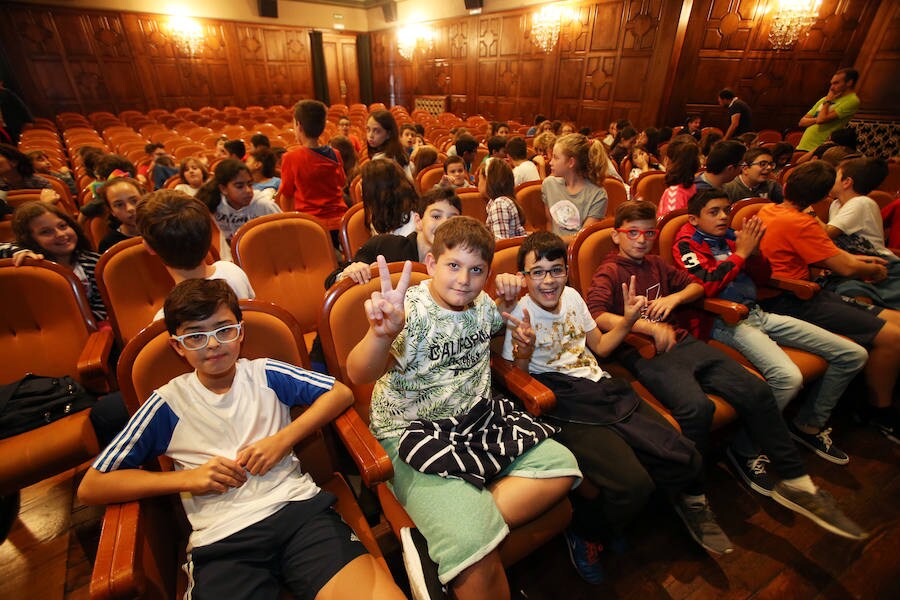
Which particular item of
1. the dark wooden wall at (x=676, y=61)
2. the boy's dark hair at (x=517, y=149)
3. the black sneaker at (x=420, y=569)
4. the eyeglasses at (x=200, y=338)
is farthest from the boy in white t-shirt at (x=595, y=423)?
the dark wooden wall at (x=676, y=61)

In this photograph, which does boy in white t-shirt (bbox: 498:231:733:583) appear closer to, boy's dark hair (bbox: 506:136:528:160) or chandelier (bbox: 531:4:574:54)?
boy's dark hair (bbox: 506:136:528:160)

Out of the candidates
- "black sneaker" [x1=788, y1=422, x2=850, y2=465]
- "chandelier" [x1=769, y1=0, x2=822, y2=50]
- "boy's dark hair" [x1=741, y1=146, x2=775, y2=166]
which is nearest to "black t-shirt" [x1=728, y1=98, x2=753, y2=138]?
"chandelier" [x1=769, y1=0, x2=822, y2=50]

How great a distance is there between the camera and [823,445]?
212cm

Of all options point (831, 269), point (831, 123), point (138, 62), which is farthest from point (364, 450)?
point (138, 62)

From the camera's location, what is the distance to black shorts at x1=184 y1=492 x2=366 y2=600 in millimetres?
1030

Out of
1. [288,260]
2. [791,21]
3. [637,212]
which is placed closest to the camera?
[637,212]

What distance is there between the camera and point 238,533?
1.12m

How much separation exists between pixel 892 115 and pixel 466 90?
9.93 m

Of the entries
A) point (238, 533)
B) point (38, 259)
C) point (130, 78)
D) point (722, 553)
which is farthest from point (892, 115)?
point (130, 78)

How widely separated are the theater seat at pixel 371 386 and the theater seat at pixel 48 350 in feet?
3.29

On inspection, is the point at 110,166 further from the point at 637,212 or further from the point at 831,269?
the point at 831,269

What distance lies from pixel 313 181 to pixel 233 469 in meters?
2.59

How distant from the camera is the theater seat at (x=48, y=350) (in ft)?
4.89

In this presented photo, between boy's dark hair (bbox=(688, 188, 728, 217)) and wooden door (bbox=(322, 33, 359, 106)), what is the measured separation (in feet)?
51.6
